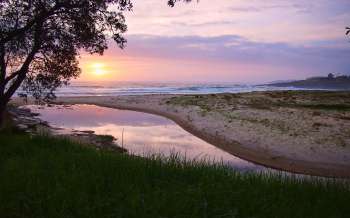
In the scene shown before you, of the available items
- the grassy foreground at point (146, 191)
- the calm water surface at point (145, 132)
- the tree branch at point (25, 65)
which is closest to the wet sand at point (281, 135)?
the calm water surface at point (145, 132)

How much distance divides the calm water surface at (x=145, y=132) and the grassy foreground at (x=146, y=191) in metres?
5.41

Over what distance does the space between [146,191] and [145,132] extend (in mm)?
19055

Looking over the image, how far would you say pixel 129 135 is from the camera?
2609 centimetres

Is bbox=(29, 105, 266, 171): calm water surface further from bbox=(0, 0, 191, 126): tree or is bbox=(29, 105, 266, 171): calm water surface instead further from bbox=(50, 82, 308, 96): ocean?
bbox=(50, 82, 308, 96): ocean

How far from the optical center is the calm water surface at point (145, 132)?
20047 mm

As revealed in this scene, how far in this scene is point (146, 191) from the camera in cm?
830

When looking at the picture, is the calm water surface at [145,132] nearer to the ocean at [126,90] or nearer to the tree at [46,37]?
the tree at [46,37]

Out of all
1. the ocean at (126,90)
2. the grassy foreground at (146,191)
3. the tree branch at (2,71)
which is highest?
the tree branch at (2,71)

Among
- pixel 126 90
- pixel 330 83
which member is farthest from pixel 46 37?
pixel 330 83

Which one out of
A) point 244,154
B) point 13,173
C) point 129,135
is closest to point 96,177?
point 13,173

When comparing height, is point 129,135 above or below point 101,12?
below

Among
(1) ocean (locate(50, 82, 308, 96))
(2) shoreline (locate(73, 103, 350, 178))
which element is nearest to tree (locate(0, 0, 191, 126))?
(2) shoreline (locate(73, 103, 350, 178))

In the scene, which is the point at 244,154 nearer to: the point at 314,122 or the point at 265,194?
the point at 314,122

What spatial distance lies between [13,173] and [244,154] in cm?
1397
